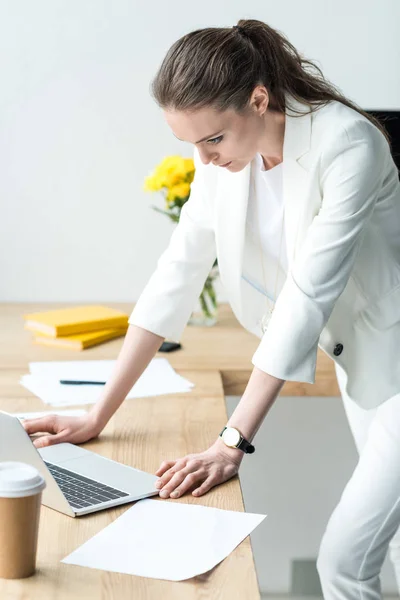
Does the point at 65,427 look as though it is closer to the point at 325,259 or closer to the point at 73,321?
the point at 325,259

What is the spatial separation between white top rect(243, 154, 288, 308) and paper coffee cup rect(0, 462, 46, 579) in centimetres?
82

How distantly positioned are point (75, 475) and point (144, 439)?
221 mm

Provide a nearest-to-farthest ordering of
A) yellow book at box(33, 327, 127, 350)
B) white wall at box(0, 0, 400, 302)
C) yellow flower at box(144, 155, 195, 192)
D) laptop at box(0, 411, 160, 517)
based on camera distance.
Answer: laptop at box(0, 411, 160, 517) → yellow book at box(33, 327, 127, 350) → yellow flower at box(144, 155, 195, 192) → white wall at box(0, 0, 400, 302)

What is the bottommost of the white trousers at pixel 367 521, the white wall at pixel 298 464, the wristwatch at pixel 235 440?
the white wall at pixel 298 464

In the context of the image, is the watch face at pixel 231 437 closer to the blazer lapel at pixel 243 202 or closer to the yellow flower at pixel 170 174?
the blazer lapel at pixel 243 202

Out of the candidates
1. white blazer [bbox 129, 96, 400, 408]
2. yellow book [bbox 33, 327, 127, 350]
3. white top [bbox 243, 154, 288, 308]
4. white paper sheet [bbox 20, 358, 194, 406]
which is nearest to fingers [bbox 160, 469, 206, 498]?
white blazer [bbox 129, 96, 400, 408]

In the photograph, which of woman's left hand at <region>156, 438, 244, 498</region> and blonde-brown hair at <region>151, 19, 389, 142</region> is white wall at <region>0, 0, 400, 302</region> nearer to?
blonde-brown hair at <region>151, 19, 389, 142</region>

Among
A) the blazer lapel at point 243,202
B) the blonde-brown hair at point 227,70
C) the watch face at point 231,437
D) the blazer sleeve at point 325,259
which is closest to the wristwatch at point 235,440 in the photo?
the watch face at point 231,437

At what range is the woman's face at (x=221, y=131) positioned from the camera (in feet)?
4.30

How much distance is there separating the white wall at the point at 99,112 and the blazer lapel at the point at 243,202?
3.51ft

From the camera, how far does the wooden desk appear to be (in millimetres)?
894

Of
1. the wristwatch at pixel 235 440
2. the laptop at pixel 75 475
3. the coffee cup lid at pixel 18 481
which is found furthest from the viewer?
the wristwatch at pixel 235 440

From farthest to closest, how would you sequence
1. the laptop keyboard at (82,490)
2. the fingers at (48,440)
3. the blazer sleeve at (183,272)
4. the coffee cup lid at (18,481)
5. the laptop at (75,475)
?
the blazer sleeve at (183,272)
the fingers at (48,440)
the laptop keyboard at (82,490)
the laptop at (75,475)
the coffee cup lid at (18,481)

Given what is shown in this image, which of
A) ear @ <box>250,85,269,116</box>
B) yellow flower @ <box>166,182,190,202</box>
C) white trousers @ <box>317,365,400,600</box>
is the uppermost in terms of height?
ear @ <box>250,85,269,116</box>
